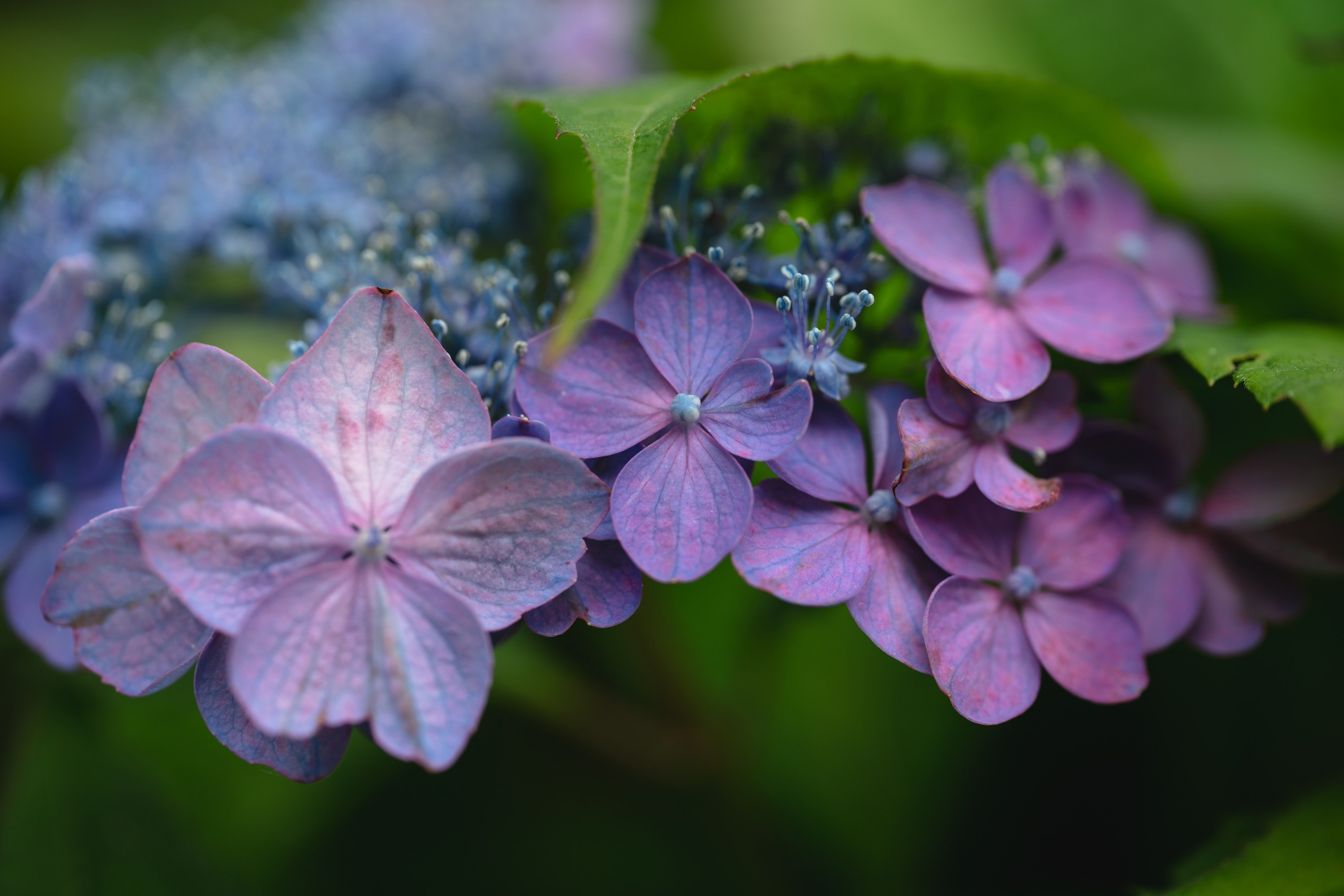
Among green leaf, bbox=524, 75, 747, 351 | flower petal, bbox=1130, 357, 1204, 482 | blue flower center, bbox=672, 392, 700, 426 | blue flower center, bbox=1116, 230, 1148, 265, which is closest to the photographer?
green leaf, bbox=524, 75, 747, 351

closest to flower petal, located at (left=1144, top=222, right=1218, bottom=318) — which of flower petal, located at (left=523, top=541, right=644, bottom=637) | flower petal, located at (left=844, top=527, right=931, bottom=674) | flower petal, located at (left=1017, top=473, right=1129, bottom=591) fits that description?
flower petal, located at (left=1017, top=473, right=1129, bottom=591)

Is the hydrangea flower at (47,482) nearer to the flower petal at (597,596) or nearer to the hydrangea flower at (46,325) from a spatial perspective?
the hydrangea flower at (46,325)

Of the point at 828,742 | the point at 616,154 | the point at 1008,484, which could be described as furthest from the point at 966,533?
the point at 828,742

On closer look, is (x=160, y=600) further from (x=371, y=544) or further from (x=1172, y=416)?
(x=1172, y=416)

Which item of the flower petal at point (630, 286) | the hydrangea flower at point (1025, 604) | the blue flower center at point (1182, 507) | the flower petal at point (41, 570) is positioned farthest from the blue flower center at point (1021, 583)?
Answer: the flower petal at point (41, 570)

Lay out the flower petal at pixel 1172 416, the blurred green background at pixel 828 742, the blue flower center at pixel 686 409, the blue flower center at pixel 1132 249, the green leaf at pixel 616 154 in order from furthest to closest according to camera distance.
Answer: the blurred green background at pixel 828 742
the blue flower center at pixel 1132 249
the flower petal at pixel 1172 416
the blue flower center at pixel 686 409
the green leaf at pixel 616 154

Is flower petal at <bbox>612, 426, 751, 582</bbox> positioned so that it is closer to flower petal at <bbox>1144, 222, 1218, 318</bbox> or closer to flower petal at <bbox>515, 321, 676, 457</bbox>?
flower petal at <bbox>515, 321, 676, 457</bbox>
